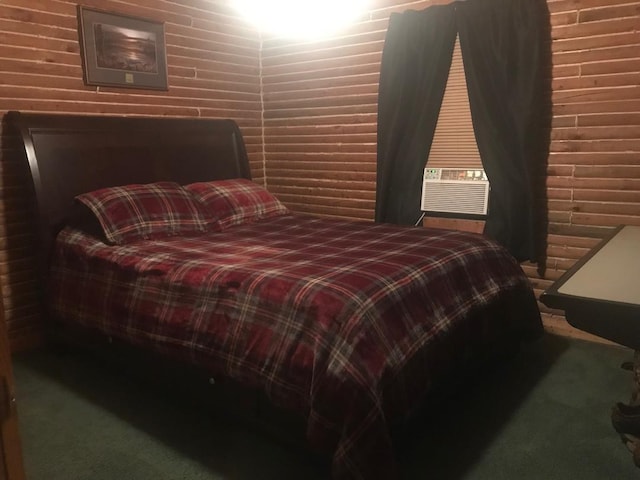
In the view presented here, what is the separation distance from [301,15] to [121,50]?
1.42 metres

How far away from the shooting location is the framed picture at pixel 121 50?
9.85ft

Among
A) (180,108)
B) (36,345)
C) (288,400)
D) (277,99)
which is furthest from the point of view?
(277,99)

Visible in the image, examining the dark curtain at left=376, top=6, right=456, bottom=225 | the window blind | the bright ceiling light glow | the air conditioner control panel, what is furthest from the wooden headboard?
the window blind

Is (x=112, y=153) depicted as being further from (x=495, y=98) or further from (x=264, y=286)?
(x=495, y=98)

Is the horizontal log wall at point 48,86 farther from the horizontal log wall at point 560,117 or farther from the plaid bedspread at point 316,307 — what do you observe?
the horizontal log wall at point 560,117

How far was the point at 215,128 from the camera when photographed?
370 centimetres

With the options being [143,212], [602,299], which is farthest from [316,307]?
[143,212]

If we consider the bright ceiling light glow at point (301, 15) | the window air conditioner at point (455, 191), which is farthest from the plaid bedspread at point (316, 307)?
the bright ceiling light glow at point (301, 15)

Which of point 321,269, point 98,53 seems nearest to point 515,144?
point 321,269

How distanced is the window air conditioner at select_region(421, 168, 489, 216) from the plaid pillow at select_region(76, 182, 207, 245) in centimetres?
151

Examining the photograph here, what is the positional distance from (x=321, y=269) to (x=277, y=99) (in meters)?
2.60

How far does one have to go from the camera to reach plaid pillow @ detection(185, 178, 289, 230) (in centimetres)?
309

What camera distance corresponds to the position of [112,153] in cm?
304

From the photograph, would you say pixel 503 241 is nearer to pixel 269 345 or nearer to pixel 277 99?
pixel 269 345
